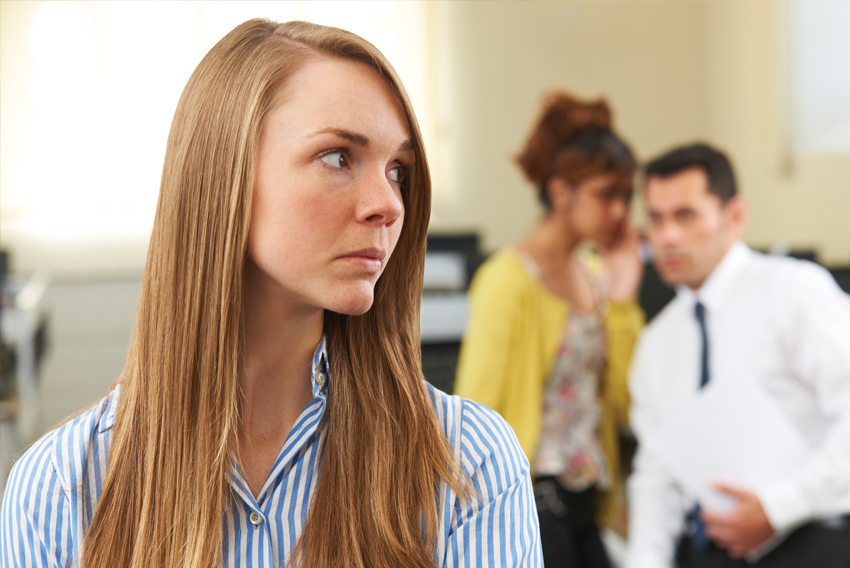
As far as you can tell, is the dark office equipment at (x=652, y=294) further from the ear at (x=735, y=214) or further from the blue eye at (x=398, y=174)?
the blue eye at (x=398, y=174)

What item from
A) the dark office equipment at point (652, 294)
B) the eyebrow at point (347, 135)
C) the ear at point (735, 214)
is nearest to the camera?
the eyebrow at point (347, 135)

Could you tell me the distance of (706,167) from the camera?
1607 mm

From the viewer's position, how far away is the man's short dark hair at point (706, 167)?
1604 millimetres

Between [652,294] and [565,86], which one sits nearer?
[652,294]

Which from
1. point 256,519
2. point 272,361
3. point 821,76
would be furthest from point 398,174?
point 821,76

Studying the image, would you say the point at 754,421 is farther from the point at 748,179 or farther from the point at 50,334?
the point at 50,334

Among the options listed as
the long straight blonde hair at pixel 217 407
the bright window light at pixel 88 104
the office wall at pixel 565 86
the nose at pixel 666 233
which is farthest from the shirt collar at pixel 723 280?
the long straight blonde hair at pixel 217 407

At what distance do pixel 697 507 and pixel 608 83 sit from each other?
130 cm

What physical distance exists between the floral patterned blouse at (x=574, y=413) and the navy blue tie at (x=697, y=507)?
19 centimetres

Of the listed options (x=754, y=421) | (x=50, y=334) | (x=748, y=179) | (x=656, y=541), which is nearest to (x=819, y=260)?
(x=748, y=179)

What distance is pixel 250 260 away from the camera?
1.79 feet

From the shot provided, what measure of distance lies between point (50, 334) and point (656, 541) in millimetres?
1873

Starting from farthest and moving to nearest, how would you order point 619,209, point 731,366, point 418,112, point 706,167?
point 418,112
point 619,209
point 706,167
point 731,366

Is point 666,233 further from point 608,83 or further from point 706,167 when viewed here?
point 608,83
